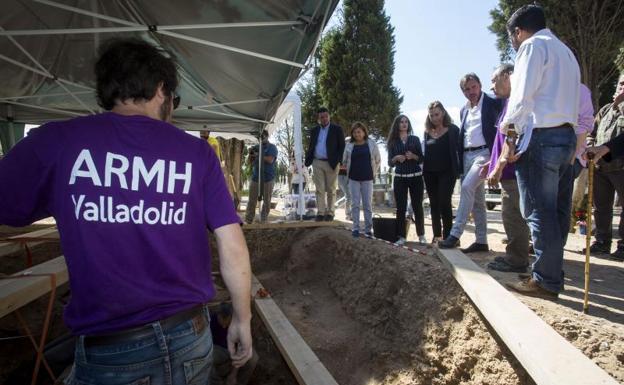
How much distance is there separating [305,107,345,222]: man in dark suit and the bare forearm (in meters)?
4.56

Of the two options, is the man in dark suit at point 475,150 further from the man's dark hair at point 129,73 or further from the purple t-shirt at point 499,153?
the man's dark hair at point 129,73

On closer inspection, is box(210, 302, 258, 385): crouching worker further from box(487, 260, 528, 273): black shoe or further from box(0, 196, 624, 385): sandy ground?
box(487, 260, 528, 273): black shoe

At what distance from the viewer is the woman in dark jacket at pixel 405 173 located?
464 centimetres

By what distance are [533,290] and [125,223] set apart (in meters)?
2.47

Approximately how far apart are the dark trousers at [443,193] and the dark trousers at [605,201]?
64.3 inches

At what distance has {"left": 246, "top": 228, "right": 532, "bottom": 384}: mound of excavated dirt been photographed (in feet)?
7.54

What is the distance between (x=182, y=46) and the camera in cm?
436

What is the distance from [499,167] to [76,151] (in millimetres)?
2548

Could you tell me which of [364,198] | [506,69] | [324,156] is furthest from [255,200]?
[506,69]

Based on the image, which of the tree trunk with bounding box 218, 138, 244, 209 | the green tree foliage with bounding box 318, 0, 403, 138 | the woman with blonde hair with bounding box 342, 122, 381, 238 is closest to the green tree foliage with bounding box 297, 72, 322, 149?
the green tree foliage with bounding box 318, 0, 403, 138

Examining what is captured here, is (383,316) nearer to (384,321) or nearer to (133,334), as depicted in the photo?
(384,321)

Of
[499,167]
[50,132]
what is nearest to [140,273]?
[50,132]

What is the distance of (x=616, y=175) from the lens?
150 inches

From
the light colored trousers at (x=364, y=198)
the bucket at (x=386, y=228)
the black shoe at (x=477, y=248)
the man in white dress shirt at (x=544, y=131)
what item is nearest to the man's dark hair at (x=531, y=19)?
the man in white dress shirt at (x=544, y=131)
